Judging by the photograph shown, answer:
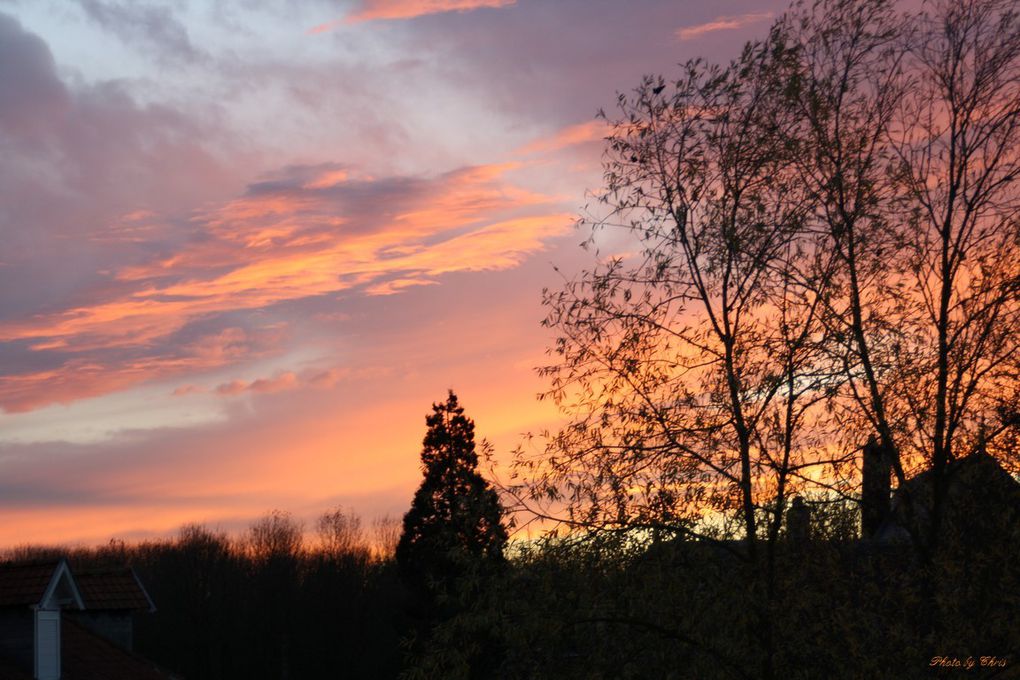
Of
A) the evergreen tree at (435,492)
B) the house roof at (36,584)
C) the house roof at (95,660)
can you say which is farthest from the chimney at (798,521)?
the evergreen tree at (435,492)

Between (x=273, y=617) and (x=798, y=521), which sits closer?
(x=798, y=521)

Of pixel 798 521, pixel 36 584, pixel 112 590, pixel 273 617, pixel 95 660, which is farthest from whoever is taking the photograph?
pixel 273 617

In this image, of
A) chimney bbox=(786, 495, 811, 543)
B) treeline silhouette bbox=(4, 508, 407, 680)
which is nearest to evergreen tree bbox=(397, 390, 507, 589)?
treeline silhouette bbox=(4, 508, 407, 680)

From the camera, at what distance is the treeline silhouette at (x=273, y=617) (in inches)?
2948

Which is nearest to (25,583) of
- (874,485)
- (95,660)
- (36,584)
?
(36,584)

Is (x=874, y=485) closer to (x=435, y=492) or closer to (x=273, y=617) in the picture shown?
(x=435, y=492)

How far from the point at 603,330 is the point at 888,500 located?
18.2ft

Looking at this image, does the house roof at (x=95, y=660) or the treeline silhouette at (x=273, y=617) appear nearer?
the house roof at (x=95, y=660)

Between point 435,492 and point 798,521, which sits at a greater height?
point 435,492

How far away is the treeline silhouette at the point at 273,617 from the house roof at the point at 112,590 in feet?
94.6

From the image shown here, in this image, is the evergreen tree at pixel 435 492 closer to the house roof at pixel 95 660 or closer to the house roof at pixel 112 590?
the house roof at pixel 112 590

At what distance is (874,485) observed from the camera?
19016mm

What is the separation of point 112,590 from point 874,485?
30127mm

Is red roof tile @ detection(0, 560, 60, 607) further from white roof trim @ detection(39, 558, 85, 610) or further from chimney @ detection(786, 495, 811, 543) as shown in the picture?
chimney @ detection(786, 495, 811, 543)
